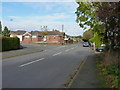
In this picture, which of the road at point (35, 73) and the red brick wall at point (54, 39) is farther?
the red brick wall at point (54, 39)

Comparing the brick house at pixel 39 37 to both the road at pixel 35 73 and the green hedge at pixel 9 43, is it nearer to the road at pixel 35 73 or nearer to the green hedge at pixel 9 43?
the green hedge at pixel 9 43

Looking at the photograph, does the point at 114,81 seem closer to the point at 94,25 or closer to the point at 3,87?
the point at 3,87

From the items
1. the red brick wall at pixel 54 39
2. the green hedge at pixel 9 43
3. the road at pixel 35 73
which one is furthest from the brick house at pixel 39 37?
the road at pixel 35 73

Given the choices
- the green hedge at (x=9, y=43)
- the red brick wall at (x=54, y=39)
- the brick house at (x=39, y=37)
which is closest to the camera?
the green hedge at (x=9, y=43)

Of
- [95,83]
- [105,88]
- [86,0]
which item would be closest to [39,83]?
[95,83]

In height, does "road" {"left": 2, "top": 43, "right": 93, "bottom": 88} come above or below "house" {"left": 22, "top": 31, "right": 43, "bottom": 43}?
below

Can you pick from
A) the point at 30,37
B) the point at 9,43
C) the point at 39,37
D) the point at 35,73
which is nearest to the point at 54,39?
the point at 39,37

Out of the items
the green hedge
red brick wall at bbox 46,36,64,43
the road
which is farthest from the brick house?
the road

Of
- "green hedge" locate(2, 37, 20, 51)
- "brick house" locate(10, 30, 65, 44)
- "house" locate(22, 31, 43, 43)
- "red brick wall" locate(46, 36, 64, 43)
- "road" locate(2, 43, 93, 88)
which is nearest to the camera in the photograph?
"road" locate(2, 43, 93, 88)

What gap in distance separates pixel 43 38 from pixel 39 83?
85958 mm

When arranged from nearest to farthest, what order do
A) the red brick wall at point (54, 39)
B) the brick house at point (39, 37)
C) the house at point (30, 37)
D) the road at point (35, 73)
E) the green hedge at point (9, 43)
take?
the road at point (35, 73) < the green hedge at point (9, 43) < the house at point (30, 37) < the brick house at point (39, 37) < the red brick wall at point (54, 39)

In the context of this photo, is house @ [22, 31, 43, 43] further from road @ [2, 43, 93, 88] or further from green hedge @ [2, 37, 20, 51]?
road @ [2, 43, 93, 88]

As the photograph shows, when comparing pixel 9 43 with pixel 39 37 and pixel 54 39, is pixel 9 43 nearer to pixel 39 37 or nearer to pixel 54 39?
pixel 39 37

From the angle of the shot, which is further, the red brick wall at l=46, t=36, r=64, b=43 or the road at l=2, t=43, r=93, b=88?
the red brick wall at l=46, t=36, r=64, b=43
